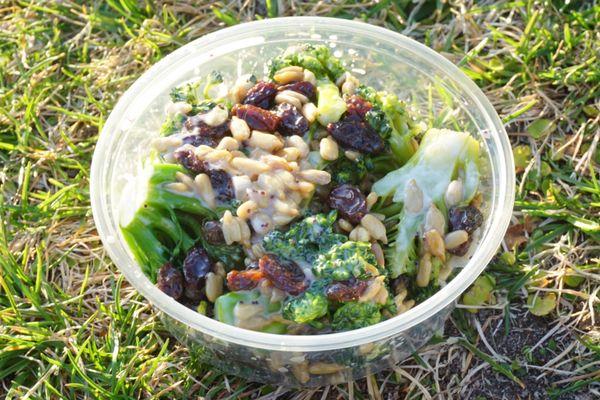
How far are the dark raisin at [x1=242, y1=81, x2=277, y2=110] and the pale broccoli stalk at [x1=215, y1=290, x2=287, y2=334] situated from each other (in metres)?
0.66

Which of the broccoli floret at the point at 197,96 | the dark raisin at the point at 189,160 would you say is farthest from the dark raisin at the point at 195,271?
the broccoli floret at the point at 197,96

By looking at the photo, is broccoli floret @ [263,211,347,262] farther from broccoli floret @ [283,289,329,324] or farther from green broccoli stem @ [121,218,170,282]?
green broccoli stem @ [121,218,170,282]

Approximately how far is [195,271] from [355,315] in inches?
20.0

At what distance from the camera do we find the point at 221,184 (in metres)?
2.49

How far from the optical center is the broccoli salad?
7.73 feet

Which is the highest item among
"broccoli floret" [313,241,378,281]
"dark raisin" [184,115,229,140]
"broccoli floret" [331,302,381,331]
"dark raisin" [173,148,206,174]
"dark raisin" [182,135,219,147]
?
"dark raisin" [184,115,229,140]

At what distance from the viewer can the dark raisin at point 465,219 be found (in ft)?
8.31

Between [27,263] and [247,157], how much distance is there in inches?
43.4

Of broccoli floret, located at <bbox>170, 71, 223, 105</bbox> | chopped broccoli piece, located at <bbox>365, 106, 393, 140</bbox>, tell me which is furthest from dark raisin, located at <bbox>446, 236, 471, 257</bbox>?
broccoli floret, located at <bbox>170, 71, 223, 105</bbox>

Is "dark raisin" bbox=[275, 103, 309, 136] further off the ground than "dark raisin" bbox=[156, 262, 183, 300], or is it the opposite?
"dark raisin" bbox=[275, 103, 309, 136]

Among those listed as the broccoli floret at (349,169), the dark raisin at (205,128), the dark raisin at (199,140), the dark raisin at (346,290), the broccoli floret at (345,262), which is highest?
the dark raisin at (205,128)

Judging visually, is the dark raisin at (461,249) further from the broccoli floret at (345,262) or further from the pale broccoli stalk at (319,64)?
the pale broccoli stalk at (319,64)

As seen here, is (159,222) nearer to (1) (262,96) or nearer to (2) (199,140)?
(2) (199,140)

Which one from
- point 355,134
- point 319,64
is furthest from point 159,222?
point 319,64
